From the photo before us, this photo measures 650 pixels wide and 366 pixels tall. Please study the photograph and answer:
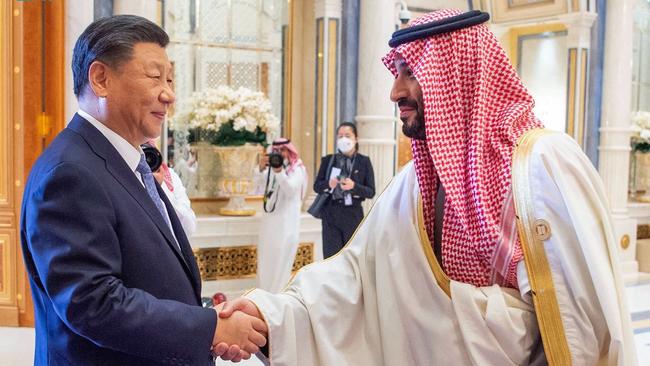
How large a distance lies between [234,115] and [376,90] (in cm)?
145

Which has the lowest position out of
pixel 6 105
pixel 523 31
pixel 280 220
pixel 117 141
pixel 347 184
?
pixel 280 220

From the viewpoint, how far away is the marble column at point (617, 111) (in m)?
9.68

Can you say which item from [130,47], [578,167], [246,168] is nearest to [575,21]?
[246,168]

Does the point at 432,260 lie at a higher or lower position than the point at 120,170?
lower

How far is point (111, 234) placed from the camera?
171cm

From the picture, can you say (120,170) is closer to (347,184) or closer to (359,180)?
(347,184)

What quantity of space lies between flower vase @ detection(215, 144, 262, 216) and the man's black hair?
5.44m

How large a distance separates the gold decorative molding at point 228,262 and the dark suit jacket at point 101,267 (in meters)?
5.34

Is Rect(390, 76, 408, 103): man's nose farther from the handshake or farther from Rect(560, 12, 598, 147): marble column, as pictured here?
Rect(560, 12, 598, 147): marble column

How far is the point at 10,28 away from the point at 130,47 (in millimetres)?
4585

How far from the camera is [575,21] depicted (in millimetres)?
9859

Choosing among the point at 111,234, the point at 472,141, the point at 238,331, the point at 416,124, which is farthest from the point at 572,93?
the point at 111,234

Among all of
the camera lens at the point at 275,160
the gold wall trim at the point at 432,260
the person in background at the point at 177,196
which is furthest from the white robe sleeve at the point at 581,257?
the camera lens at the point at 275,160

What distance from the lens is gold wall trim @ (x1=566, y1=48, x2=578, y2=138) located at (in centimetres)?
999
